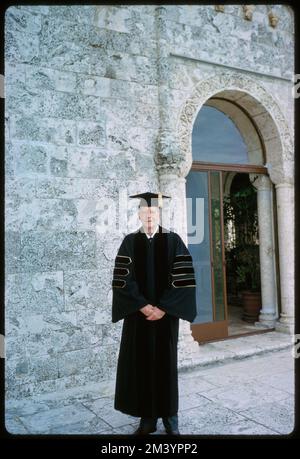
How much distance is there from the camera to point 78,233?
3.79 meters

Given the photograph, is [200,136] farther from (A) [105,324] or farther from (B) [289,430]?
(B) [289,430]

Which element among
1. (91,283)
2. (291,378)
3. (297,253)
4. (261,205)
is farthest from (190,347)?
(297,253)

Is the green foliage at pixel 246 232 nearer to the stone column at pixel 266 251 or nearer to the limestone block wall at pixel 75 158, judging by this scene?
the stone column at pixel 266 251

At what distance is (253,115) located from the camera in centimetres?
531

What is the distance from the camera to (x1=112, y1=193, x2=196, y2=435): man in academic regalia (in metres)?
2.62

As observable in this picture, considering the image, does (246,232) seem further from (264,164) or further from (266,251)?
(264,164)

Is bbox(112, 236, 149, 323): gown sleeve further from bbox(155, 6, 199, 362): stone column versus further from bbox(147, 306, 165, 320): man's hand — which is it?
bbox(155, 6, 199, 362): stone column

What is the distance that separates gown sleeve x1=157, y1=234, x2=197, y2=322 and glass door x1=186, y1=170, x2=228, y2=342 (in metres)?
2.10

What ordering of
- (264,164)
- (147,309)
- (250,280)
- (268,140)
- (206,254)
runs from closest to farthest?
(147,309)
(206,254)
(268,140)
(264,164)
(250,280)

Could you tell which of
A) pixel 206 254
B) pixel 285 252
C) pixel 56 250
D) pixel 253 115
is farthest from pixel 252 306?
pixel 56 250

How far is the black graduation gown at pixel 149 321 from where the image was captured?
2619 mm

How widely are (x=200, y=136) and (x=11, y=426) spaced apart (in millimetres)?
3944

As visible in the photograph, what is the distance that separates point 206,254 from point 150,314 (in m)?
2.48

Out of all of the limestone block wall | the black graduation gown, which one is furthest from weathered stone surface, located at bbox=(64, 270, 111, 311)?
the black graduation gown
